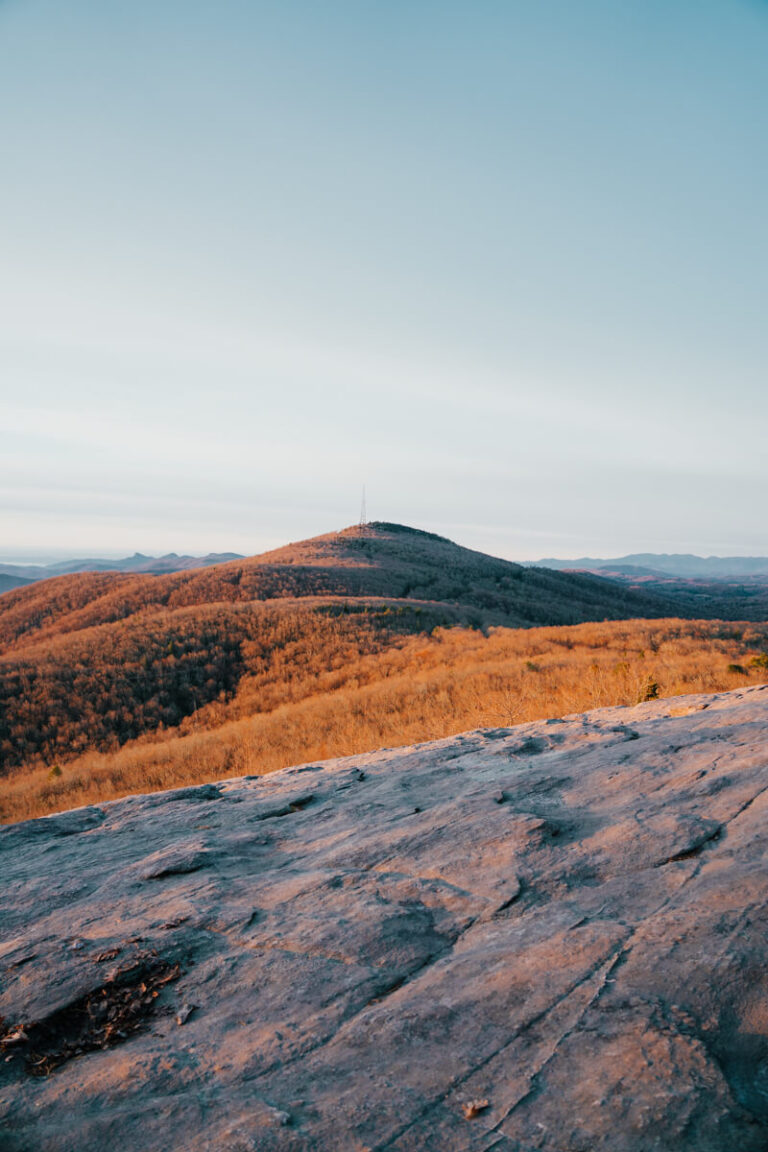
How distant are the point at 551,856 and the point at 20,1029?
312 cm

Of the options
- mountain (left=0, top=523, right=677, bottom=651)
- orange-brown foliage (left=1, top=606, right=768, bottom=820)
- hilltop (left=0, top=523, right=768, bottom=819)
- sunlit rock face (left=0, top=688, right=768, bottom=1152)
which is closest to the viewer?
sunlit rock face (left=0, top=688, right=768, bottom=1152)

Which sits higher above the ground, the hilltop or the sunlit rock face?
the sunlit rock face

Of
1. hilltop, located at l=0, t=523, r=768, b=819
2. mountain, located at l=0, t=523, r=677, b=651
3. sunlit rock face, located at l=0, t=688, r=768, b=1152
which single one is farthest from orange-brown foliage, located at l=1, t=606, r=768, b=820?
mountain, located at l=0, t=523, r=677, b=651

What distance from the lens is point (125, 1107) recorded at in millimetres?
2381

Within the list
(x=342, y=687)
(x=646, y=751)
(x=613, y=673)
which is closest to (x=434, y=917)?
(x=646, y=751)

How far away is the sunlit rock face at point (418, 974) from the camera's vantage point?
218 centimetres

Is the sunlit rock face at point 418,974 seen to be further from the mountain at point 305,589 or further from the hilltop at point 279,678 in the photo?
the mountain at point 305,589

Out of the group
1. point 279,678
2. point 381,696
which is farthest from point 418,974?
point 279,678

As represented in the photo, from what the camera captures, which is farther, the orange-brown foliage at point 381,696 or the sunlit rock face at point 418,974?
the orange-brown foliage at point 381,696

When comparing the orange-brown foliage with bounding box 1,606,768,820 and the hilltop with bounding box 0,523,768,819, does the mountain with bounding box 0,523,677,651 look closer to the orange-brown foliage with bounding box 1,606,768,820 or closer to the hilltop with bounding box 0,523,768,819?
the hilltop with bounding box 0,523,768,819

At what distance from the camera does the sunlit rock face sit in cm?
218

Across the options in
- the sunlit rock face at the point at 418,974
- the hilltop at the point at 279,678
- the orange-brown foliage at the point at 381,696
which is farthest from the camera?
the hilltop at the point at 279,678

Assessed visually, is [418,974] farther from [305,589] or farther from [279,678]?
[305,589]

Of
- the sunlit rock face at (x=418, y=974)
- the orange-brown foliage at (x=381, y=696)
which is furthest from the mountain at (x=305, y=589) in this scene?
the sunlit rock face at (x=418, y=974)
